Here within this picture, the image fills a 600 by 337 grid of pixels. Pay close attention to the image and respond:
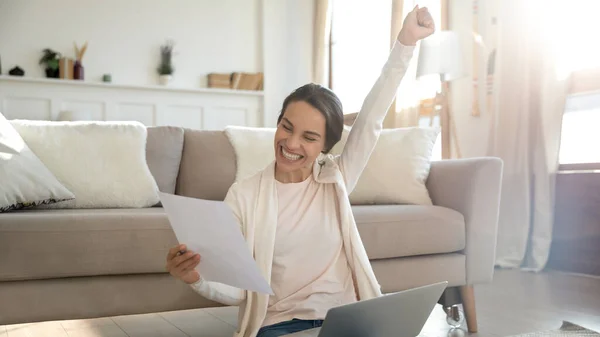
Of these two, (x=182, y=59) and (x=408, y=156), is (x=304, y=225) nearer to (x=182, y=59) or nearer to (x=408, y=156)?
(x=408, y=156)

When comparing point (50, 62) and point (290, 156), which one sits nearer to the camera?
point (290, 156)

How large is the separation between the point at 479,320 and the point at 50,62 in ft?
14.4

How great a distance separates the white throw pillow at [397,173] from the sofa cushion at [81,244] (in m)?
0.94

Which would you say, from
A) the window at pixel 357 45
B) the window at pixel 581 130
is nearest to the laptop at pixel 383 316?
the window at pixel 581 130

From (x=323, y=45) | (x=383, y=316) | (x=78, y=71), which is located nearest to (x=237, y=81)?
(x=323, y=45)

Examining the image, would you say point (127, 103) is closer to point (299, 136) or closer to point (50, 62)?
point (50, 62)

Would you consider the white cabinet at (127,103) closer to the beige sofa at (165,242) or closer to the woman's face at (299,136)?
the beige sofa at (165,242)

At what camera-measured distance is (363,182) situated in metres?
2.37

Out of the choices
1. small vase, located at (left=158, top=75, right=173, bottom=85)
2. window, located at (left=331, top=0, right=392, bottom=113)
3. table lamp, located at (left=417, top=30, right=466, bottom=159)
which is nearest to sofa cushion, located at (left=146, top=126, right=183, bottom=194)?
table lamp, located at (left=417, top=30, right=466, bottom=159)

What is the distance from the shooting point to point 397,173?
234 cm

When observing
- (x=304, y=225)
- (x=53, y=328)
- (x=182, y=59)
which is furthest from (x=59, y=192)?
(x=182, y=59)

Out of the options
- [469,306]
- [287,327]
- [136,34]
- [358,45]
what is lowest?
[469,306]

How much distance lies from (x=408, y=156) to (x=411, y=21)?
1.18 meters

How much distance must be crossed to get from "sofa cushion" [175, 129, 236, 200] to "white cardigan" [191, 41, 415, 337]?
1038mm
